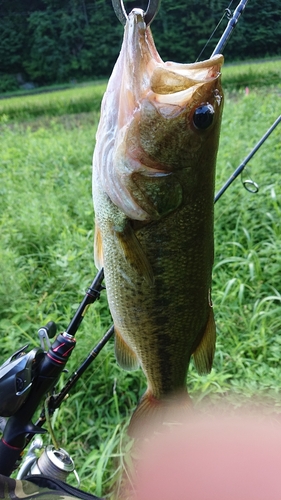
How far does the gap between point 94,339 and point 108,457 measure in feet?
2.30

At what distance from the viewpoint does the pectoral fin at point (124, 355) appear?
1421 millimetres

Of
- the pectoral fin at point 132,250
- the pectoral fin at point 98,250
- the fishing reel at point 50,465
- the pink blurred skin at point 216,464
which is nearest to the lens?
the pink blurred skin at point 216,464

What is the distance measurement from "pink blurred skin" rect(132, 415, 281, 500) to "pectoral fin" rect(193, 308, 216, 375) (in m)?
0.79

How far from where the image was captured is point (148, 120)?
1055mm

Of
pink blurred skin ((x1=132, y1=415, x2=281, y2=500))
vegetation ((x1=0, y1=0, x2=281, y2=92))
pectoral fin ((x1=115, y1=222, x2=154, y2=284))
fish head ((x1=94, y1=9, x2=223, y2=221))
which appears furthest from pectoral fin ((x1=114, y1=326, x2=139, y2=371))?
vegetation ((x1=0, y1=0, x2=281, y2=92))

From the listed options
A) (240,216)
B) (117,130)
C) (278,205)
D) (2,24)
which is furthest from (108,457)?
(2,24)

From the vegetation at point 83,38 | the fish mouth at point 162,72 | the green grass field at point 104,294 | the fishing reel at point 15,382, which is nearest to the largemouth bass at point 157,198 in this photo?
the fish mouth at point 162,72

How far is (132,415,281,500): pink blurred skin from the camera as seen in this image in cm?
44

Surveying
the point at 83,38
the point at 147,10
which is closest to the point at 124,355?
the point at 147,10

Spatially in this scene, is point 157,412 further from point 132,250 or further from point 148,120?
point 148,120

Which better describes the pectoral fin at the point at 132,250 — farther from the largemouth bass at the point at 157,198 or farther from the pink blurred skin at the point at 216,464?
the pink blurred skin at the point at 216,464

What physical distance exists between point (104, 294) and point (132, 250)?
1.87 metres

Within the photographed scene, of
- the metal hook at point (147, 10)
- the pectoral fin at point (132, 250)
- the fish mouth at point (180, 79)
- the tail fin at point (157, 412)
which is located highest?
the metal hook at point (147, 10)

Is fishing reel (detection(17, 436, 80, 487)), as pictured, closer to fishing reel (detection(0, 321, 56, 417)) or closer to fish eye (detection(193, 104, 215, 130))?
fishing reel (detection(0, 321, 56, 417))
